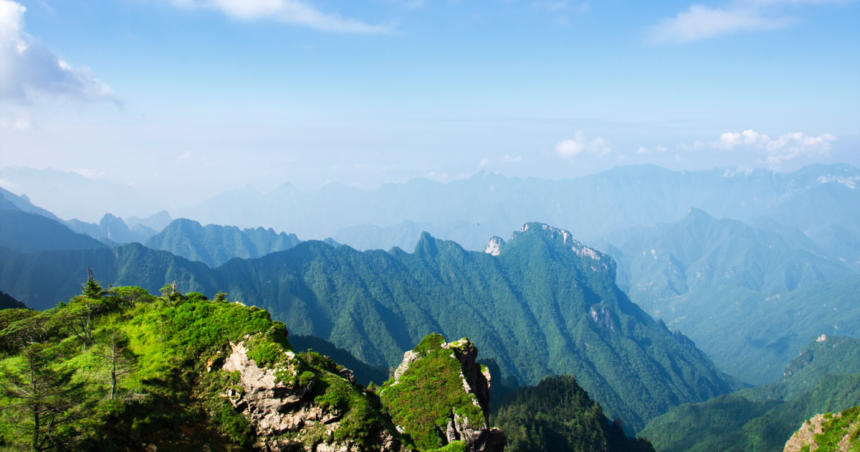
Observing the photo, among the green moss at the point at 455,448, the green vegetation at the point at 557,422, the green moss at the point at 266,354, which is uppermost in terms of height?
the green moss at the point at 266,354

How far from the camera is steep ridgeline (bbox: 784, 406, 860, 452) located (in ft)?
155

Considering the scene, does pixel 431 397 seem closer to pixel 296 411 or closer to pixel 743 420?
pixel 296 411

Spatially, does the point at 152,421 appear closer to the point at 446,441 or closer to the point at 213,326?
the point at 213,326

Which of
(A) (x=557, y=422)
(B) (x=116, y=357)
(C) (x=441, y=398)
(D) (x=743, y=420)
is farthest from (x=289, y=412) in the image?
(D) (x=743, y=420)

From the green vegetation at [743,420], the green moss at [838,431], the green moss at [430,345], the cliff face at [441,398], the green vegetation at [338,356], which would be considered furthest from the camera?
the green vegetation at [743,420]

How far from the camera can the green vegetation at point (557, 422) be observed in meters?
75.2

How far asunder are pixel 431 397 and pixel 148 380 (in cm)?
2335

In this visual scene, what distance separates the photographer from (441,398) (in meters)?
37.0

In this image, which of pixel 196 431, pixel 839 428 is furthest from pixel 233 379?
pixel 839 428

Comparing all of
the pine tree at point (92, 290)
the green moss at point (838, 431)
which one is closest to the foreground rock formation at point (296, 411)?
the pine tree at point (92, 290)

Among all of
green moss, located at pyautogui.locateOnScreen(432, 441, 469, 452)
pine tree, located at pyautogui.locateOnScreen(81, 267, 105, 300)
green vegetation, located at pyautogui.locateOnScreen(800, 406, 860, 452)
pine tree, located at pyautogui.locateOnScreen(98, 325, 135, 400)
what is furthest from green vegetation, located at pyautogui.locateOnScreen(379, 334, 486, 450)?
green vegetation, located at pyautogui.locateOnScreen(800, 406, 860, 452)

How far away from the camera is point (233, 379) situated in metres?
22.0

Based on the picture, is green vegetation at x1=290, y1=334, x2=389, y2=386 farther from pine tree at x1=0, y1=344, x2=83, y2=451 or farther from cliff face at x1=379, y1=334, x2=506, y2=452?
pine tree at x1=0, y1=344, x2=83, y2=451

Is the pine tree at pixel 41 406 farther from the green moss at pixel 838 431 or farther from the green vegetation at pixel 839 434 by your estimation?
the green moss at pixel 838 431
